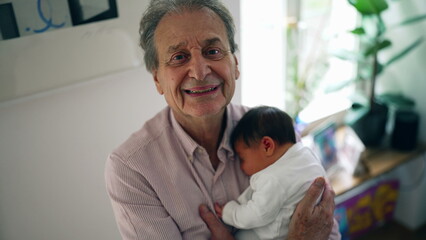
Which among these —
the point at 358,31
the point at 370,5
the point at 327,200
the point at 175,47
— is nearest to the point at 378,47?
the point at 358,31

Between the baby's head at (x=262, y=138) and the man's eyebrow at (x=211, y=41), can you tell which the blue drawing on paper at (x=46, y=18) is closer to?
the man's eyebrow at (x=211, y=41)

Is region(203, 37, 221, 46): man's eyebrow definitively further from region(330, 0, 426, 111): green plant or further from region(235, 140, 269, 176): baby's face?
region(330, 0, 426, 111): green plant

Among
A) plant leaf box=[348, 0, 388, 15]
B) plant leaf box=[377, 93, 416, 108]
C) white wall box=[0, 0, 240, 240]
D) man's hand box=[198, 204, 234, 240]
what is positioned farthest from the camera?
plant leaf box=[377, 93, 416, 108]

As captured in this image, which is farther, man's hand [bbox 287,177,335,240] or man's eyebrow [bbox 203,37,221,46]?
man's hand [bbox 287,177,335,240]

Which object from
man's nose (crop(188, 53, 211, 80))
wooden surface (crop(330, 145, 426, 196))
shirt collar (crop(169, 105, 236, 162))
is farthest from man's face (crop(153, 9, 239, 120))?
wooden surface (crop(330, 145, 426, 196))

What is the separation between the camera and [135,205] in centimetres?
128

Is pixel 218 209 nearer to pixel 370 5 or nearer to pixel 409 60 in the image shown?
pixel 370 5

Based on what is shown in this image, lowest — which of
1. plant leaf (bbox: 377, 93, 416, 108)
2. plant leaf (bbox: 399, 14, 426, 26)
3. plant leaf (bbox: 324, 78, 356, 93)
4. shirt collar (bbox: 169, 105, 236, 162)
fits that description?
plant leaf (bbox: 377, 93, 416, 108)

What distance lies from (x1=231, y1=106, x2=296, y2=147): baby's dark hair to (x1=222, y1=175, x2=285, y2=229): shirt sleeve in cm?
14

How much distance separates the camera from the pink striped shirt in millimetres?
1281

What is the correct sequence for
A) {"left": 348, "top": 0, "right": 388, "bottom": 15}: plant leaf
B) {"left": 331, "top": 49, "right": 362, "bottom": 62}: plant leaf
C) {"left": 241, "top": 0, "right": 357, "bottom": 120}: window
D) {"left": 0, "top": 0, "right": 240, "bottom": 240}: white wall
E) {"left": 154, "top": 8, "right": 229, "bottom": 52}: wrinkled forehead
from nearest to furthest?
{"left": 154, "top": 8, "right": 229, "bottom": 52}: wrinkled forehead < {"left": 0, "top": 0, "right": 240, "bottom": 240}: white wall < {"left": 348, "top": 0, "right": 388, "bottom": 15}: plant leaf < {"left": 241, "top": 0, "right": 357, "bottom": 120}: window < {"left": 331, "top": 49, "right": 362, "bottom": 62}: plant leaf

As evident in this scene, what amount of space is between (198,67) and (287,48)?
1.19 meters

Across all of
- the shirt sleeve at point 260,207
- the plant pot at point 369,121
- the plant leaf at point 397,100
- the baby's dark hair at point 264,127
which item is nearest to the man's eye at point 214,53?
the baby's dark hair at point 264,127

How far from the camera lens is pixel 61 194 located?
1.68 meters
